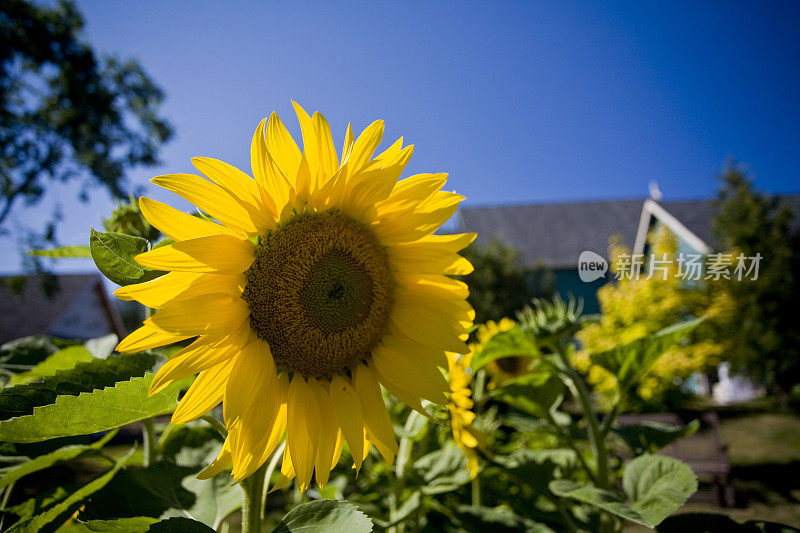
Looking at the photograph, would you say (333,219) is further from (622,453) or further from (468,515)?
(622,453)

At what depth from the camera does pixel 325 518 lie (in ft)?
2.22

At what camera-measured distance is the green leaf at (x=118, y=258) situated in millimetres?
621

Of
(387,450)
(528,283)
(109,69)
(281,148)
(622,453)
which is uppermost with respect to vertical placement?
(109,69)

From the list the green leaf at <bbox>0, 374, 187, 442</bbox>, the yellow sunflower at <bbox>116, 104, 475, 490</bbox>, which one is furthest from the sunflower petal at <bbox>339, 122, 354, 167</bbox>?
the green leaf at <bbox>0, 374, 187, 442</bbox>

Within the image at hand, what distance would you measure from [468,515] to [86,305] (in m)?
19.1

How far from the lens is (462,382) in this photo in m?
1.32

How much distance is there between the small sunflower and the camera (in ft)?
3.42

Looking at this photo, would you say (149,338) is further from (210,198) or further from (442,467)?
(442,467)

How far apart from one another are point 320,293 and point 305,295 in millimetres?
29

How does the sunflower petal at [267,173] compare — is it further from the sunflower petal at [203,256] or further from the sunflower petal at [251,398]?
the sunflower petal at [251,398]

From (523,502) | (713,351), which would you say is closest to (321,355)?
(523,502)

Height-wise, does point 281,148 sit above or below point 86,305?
above

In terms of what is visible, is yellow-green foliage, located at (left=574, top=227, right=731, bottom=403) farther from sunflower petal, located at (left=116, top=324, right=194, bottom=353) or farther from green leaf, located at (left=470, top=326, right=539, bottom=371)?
sunflower petal, located at (left=116, top=324, right=194, bottom=353)

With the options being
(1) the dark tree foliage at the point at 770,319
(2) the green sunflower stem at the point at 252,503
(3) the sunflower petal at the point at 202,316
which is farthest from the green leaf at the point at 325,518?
(1) the dark tree foliage at the point at 770,319
